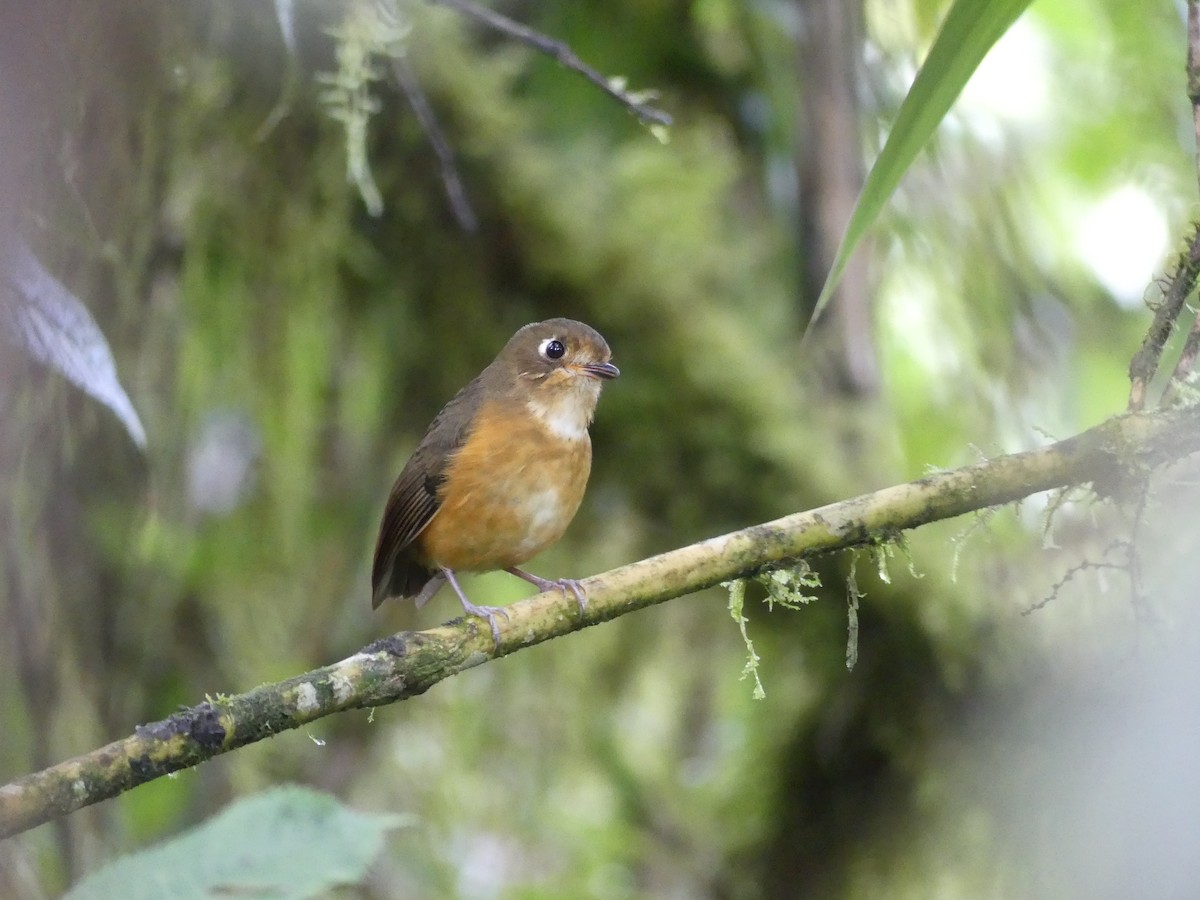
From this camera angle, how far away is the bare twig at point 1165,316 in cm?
216

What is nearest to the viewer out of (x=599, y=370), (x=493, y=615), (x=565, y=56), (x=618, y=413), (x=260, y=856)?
(x=260, y=856)

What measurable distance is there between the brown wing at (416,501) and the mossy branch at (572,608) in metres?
1.11

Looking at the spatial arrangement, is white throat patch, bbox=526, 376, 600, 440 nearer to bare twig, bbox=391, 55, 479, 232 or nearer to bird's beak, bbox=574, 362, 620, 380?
bird's beak, bbox=574, 362, 620, 380

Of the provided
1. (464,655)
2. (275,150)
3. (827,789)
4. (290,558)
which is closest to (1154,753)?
(464,655)

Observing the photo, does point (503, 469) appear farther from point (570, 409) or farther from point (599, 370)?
point (599, 370)

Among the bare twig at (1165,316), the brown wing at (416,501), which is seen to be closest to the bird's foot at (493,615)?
the brown wing at (416,501)

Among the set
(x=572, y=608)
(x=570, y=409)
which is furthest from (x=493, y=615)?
(x=570, y=409)

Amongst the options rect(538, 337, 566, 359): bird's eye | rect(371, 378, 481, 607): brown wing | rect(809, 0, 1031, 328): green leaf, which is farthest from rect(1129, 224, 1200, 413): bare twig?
rect(371, 378, 481, 607): brown wing

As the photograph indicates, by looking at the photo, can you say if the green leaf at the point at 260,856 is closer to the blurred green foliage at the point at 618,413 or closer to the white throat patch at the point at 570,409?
the blurred green foliage at the point at 618,413

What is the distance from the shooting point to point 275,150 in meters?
4.04

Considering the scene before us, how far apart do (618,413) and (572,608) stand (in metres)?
1.80

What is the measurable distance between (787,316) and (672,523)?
3.74 ft

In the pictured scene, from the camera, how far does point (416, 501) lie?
3.69m

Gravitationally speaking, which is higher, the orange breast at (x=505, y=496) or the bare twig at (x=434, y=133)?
the bare twig at (x=434, y=133)
